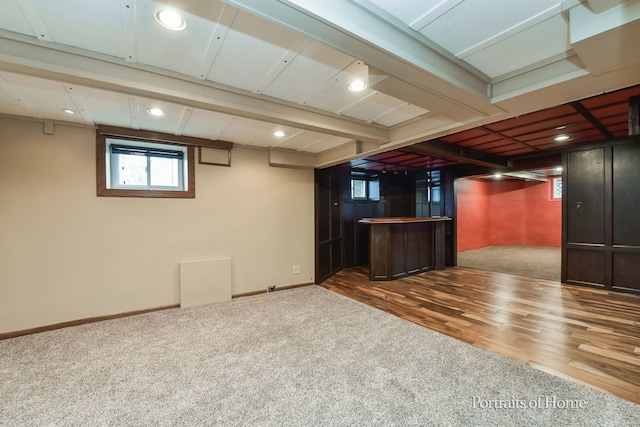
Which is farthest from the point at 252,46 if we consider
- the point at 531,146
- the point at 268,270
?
the point at 531,146

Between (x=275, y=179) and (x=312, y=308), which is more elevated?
(x=275, y=179)

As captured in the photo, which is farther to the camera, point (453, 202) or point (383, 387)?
point (453, 202)

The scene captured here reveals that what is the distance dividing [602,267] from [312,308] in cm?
472

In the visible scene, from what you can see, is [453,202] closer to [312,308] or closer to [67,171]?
[312,308]

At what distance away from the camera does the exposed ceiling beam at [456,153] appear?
3.89m

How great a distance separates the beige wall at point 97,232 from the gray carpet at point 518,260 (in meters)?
5.08

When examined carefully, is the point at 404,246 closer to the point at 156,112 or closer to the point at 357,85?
the point at 357,85

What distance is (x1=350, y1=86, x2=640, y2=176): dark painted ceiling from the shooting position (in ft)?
9.54

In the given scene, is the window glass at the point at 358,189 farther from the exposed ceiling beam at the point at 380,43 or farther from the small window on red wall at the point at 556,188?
the small window on red wall at the point at 556,188

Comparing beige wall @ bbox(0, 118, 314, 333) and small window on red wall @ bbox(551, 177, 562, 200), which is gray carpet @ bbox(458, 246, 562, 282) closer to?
small window on red wall @ bbox(551, 177, 562, 200)

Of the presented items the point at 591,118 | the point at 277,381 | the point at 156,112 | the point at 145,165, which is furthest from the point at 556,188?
the point at 145,165

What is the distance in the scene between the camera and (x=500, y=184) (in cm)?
966

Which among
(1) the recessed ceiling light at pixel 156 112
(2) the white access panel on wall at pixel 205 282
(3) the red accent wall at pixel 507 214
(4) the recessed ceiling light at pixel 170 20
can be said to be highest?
(4) the recessed ceiling light at pixel 170 20

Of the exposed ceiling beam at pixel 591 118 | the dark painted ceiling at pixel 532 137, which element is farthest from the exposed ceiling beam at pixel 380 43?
the dark painted ceiling at pixel 532 137
